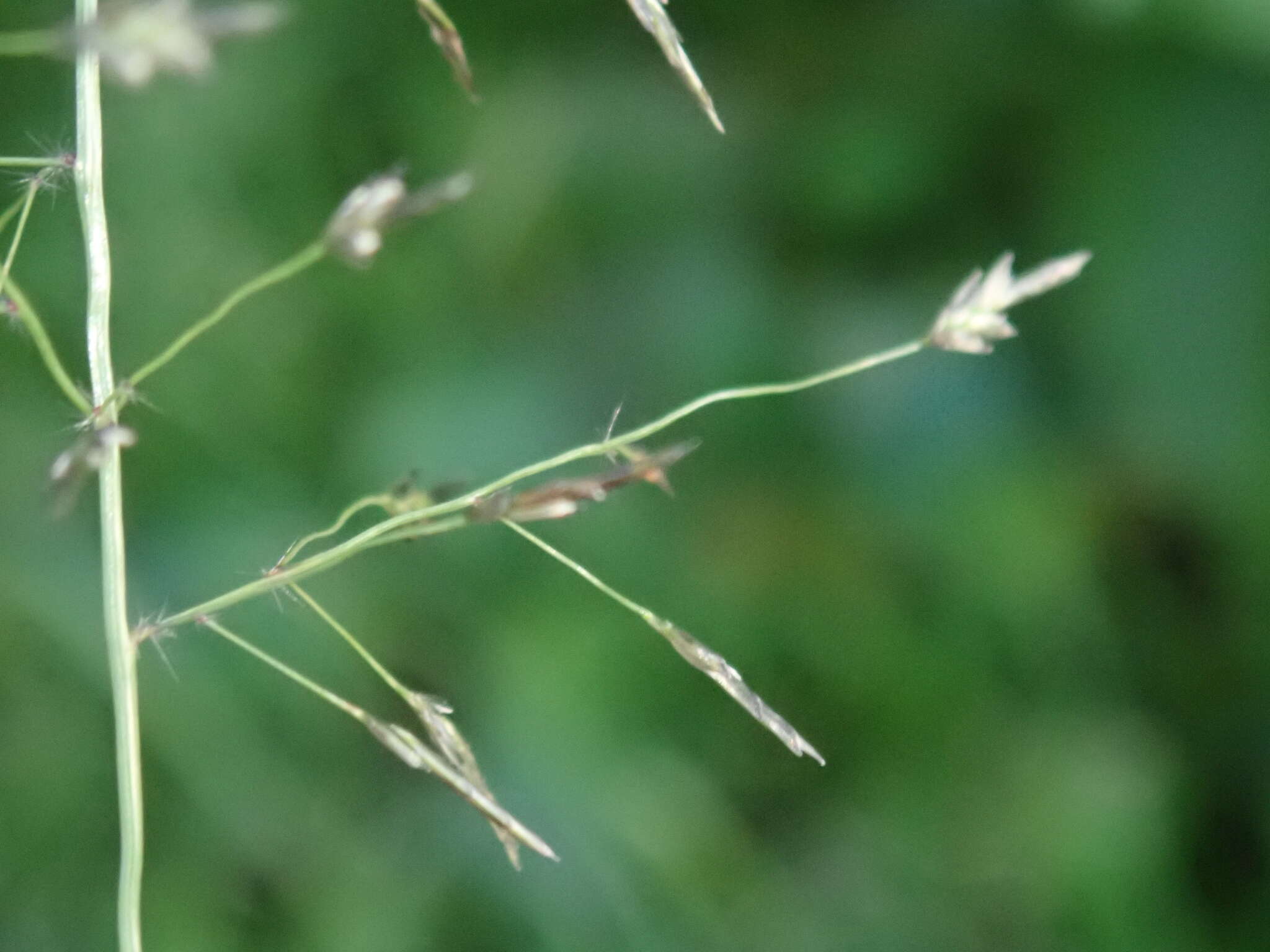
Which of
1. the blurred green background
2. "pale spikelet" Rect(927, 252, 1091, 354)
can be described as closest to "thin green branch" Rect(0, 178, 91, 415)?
"pale spikelet" Rect(927, 252, 1091, 354)

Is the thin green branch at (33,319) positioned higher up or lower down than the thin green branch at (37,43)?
lower down

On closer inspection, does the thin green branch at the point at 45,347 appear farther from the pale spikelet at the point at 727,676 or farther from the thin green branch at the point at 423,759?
the pale spikelet at the point at 727,676

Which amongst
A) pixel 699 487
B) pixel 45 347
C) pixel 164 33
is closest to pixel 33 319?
pixel 45 347

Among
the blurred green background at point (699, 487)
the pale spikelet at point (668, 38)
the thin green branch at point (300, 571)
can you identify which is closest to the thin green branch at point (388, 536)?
the thin green branch at point (300, 571)

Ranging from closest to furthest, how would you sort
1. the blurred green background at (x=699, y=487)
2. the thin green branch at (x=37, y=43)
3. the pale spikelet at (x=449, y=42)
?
the thin green branch at (x=37, y=43)
the pale spikelet at (x=449, y=42)
the blurred green background at (x=699, y=487)

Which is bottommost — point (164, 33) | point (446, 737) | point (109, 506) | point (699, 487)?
point (699, 487)

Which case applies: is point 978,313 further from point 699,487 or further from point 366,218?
point 699,487
